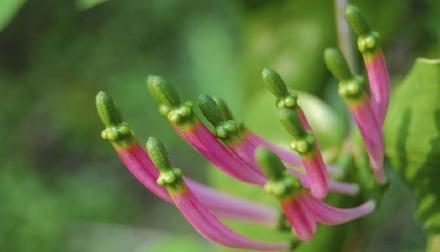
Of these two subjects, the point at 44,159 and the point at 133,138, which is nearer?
the point at 133,138

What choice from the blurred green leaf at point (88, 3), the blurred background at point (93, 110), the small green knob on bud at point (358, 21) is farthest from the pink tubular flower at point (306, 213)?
the blurred background at point (93, 110)

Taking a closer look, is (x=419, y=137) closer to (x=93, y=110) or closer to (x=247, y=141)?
(x=247, y=141)

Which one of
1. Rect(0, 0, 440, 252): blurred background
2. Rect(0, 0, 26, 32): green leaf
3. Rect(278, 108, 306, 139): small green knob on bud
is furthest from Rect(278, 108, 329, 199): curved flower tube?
Rect(0, 0, 440, 252): blurred background

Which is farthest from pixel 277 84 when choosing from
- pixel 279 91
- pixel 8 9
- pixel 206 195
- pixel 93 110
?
pixel 93 110

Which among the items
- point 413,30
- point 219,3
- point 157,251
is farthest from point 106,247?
point 413,30

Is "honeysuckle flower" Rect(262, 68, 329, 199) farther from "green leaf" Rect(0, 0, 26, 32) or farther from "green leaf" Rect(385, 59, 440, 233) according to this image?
"green leaf" Rect(0, 0, 26, 32)

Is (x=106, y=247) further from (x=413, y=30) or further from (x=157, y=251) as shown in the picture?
(x=413, y=30)
